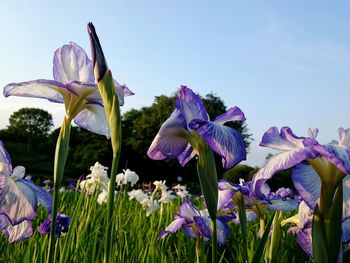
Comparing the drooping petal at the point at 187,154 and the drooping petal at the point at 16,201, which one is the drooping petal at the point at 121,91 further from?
the drooping petal at the point at 16,201

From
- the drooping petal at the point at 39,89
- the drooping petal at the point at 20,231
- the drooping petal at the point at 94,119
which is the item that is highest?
the drooping petal at the point at 39,89

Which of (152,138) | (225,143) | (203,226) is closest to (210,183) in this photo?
(225,143)

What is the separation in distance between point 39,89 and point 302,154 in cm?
64

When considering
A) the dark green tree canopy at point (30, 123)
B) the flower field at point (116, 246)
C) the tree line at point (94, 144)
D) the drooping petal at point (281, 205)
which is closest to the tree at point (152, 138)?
the tree line at point (94, 144)

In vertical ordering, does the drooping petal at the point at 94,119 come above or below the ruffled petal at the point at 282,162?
above

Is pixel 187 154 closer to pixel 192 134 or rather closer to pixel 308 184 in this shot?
pixel 192 134

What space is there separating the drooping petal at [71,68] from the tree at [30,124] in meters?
38.0

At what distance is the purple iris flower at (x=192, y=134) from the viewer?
856 millimetres

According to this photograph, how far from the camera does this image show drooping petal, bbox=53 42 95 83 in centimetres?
117

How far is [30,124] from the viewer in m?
39.2

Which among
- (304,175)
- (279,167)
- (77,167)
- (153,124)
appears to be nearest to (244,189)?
(304,175)

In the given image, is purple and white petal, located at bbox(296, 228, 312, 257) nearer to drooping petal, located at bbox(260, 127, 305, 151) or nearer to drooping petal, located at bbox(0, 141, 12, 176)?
drooping petal, located at bbox(260, 127, 305, 151)

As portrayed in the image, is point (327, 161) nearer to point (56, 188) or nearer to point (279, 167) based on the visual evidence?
point (279, 167)

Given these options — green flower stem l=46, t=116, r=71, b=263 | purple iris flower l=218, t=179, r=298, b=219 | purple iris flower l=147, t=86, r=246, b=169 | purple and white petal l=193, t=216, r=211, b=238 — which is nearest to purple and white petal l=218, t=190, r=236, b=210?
purple iris flower l=218, t=179, r=298, b=219
